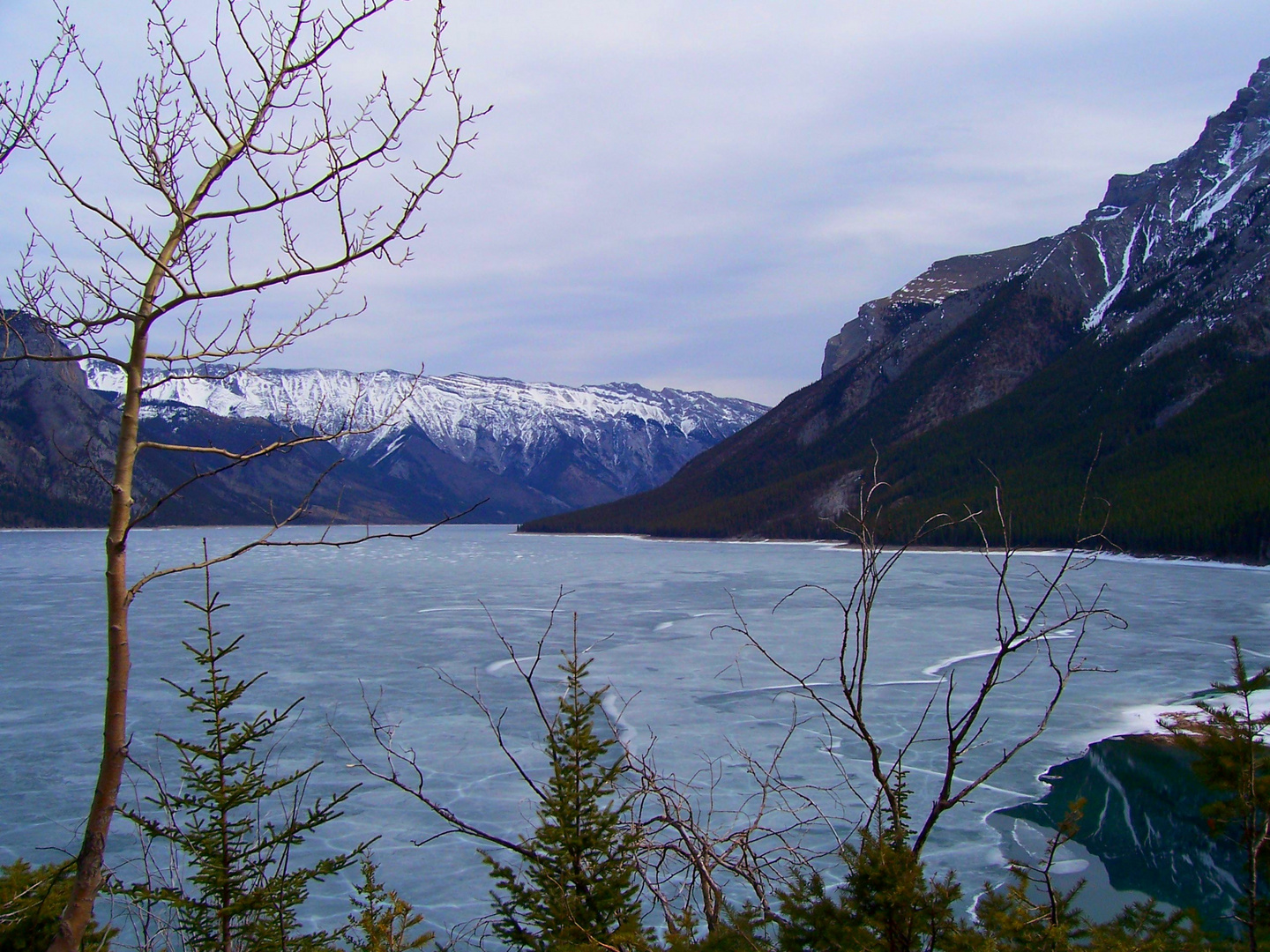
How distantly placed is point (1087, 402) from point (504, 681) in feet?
433

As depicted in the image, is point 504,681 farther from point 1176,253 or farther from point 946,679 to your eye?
point 1176,253

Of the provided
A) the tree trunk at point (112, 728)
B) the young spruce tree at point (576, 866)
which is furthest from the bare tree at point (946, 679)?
the tree trunk at point (112, 728)

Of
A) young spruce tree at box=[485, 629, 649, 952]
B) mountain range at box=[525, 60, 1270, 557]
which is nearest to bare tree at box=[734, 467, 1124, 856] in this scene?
young spruce tree at box=[485, 629, 649, 952]

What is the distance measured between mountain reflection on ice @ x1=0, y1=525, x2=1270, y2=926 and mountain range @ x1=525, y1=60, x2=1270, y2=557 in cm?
3583

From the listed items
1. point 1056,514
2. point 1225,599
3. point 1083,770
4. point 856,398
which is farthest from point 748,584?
point 856,398

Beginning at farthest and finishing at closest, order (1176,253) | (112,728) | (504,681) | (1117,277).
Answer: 1. (1117,277)
2. (1176,253)
3. (504,681)
4. (112,728)

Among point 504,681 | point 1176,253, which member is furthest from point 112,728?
point 1176,253

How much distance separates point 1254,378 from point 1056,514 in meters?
32.5

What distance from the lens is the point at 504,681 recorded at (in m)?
22.0

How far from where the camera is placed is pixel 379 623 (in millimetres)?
34125

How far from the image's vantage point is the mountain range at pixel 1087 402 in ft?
299

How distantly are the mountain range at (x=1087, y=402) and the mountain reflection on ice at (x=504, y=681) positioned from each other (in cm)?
3583

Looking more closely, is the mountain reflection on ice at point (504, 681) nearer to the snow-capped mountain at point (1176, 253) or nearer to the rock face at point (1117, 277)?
the snow-capped mountain at point (1176, 253)

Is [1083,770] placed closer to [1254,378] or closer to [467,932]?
[467,932]
